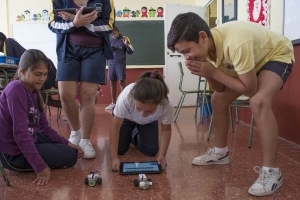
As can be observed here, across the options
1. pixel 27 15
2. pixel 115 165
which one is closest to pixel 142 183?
pixel 115 165

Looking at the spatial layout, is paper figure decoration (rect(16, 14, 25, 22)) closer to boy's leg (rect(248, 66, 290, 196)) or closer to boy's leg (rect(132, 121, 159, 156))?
boy's leg (rect(132, 121, 159, 156))

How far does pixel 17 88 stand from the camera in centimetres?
138

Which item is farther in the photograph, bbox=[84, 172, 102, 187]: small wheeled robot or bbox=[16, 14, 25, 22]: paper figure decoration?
bbox=[16, 14, 25, 22]: paper figure decoration

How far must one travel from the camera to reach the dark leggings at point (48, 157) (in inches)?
57.8

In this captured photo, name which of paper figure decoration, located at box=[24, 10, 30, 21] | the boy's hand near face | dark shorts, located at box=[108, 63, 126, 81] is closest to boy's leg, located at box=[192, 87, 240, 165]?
the boy's hand near face

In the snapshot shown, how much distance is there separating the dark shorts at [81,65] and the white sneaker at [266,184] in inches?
44.3

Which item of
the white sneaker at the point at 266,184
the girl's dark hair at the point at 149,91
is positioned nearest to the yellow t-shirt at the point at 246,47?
the girl's dark hair at the point at 149,91

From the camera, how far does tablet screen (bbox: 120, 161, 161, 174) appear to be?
1495mm

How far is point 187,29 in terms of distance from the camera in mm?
1188

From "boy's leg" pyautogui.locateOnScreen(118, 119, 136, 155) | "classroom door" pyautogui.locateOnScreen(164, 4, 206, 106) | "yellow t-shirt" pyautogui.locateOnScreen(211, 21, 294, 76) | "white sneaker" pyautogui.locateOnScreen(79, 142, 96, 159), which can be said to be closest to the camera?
"yellow t-shirt" pyautogui.locateOnScreen(211, 21, 294, 76)

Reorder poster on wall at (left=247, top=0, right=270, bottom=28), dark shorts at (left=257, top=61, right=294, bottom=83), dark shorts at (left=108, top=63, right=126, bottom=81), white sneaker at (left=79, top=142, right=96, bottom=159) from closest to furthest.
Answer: dark shorts at (left=257, top=61, right=294, bottom=83)
white sneaker at (left=79, top=142, right=96, bottom=159)
poster on wall at (left=247, top=0, right=270, bottom=28)
dark shorts at (left=108, top=63, right=126, bottom=81)

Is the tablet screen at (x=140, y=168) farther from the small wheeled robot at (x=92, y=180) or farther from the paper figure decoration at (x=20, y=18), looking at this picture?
the paper figure decoration at (x=20, y=18)

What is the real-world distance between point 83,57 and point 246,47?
1.06 metres

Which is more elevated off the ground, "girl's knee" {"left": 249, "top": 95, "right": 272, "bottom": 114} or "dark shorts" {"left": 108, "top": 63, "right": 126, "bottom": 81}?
"girl's knee" {"left": 249, "top": 95, "right": 272, "bottom": 114}
